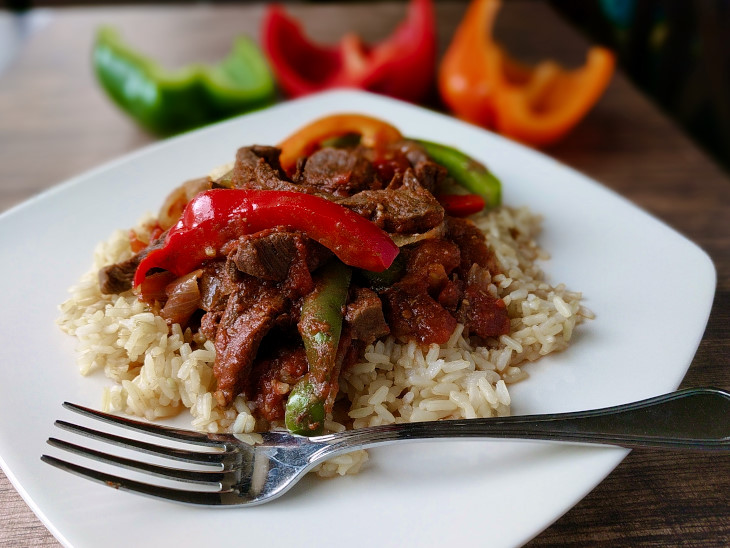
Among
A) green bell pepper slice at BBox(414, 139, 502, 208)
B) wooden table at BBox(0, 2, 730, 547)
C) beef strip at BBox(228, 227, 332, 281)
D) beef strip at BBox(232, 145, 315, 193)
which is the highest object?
beef strip at BBox(232, 145, 315, 193)

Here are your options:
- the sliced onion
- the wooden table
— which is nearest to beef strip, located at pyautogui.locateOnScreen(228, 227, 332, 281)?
the sliced onion

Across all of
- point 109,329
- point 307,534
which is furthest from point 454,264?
point 109,329

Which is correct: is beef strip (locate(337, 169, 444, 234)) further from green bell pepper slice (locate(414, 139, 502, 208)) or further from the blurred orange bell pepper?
the blurred orange bell pepper

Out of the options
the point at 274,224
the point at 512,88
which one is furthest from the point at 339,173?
the point at 512,88

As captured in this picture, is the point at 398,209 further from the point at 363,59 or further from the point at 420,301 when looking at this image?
the point at 363,59

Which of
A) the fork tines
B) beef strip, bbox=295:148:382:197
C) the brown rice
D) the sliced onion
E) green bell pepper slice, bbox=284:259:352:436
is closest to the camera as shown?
the fork tines

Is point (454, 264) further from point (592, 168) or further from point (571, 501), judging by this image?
point (592, 168)

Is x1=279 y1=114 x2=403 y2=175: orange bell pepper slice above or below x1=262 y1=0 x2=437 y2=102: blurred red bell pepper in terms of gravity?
above
